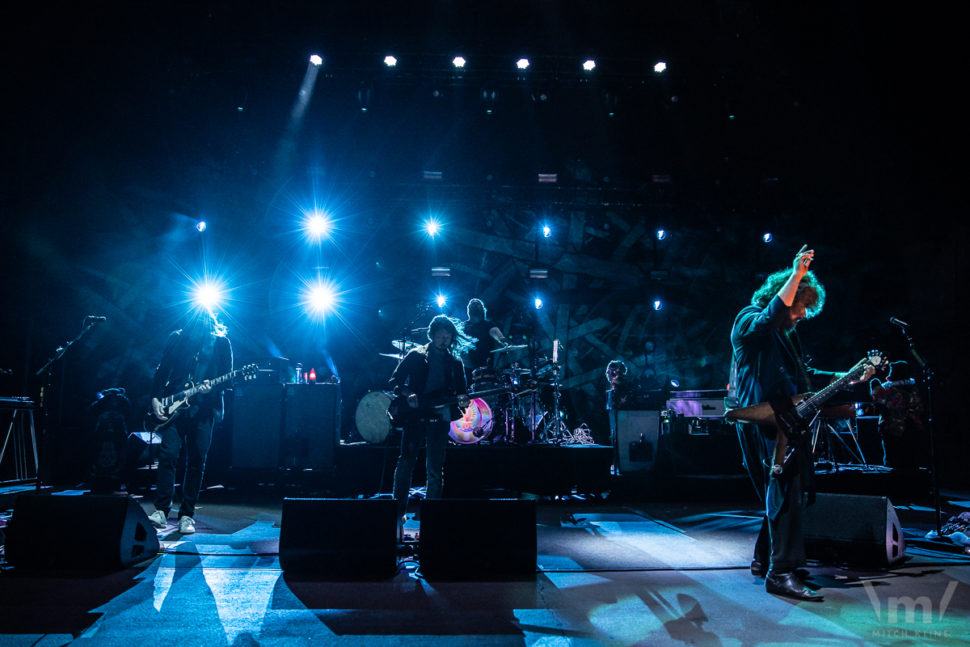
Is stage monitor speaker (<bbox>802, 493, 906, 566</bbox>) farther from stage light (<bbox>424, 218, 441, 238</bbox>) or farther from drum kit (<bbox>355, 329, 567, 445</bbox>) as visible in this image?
stage light (<bbox>424, 218, 441, 238</bbox>)

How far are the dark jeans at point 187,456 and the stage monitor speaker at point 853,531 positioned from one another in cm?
559

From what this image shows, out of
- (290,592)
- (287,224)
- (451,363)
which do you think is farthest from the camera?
(287,224)

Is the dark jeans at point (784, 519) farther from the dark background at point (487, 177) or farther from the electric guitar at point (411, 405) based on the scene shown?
the dark background at point (487, 177)

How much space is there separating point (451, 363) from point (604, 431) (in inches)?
308

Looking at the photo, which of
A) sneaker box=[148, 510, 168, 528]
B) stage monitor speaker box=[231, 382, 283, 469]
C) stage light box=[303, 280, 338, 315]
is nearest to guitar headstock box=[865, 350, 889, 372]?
sneaker box=[148, 510, 168, 528]

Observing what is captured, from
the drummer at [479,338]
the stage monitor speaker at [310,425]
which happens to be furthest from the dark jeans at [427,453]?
the drummer at [479,338]

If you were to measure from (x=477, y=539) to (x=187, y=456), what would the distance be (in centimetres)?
350

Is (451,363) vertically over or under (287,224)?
under

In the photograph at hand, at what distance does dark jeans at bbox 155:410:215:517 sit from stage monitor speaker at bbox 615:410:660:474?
6.85 m

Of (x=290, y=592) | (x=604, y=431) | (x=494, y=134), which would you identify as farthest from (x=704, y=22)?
(x=290, y=592)

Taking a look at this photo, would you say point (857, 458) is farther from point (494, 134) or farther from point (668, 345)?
point (494, 134)

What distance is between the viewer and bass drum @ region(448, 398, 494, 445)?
995cm

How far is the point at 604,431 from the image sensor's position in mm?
12867

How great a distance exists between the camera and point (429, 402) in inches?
222
